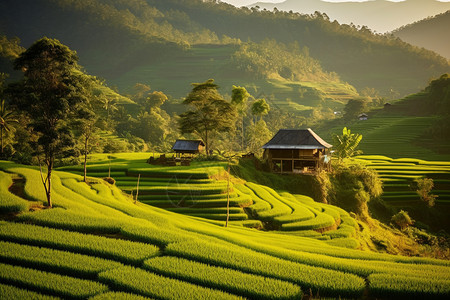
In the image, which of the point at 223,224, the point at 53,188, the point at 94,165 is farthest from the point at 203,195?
the point at 94,165

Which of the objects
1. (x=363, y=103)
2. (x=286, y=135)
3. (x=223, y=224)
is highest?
(x=363, y=103)

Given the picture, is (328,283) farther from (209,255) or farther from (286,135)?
(286,135)

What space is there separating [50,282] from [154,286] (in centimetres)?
273

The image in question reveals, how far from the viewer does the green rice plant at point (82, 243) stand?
391 inches

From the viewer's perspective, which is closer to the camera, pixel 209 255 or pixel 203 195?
pixel 209 255

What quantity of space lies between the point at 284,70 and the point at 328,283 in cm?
17331

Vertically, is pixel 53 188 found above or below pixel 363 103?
below

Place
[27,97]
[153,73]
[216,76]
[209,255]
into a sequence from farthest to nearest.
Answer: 1. [153,73]
2. [216,76]
3. [27,97]
4. [209,255]

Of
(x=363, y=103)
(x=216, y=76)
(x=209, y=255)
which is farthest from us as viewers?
(x=216, y=76)

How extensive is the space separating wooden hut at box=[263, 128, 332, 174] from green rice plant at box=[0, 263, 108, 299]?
2698 cm

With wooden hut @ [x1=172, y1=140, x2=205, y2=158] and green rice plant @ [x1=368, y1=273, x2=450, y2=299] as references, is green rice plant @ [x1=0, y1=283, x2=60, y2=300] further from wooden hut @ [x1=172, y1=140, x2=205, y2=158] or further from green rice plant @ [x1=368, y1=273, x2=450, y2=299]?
wooden hut @ [x1=172, y1=140, x2=205, y2=158]

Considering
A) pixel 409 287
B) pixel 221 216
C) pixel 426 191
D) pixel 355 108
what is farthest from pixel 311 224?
pixel 355 108

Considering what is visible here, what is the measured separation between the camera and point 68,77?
1334cm

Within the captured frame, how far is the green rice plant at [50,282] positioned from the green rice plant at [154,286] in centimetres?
40
